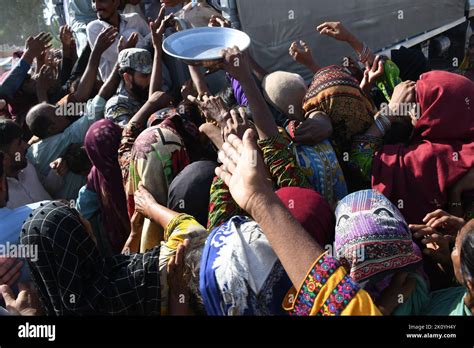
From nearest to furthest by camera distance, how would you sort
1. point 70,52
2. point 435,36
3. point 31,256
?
point 31,256, point 70,52, point 435,36

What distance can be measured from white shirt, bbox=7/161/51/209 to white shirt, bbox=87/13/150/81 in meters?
1.29

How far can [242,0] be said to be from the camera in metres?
4.61

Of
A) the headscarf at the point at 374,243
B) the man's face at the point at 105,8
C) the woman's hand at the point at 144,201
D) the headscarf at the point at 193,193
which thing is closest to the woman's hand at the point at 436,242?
the headscarf at the point at 374,243

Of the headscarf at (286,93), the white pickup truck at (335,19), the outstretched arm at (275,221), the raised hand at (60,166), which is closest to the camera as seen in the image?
the outstretched arm at (275,221)

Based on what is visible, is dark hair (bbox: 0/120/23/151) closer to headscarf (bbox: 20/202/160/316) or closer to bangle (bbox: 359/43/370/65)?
headscarf (bbox: 20/202/160/316)

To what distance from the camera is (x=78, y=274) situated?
1988 mm

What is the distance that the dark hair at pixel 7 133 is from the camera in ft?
10.7

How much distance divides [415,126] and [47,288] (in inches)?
75.1

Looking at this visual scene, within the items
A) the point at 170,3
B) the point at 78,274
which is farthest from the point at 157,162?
the point at 170,3

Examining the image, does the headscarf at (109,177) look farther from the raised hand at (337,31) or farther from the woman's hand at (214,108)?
the raised hand at (337,31)

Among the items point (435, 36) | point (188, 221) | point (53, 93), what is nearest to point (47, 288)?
point (188, 221)

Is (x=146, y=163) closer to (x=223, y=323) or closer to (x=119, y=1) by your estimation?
(x=223, y=323)

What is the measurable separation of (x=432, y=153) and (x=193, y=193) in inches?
45.5

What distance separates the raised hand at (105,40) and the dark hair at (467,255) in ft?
10.7
